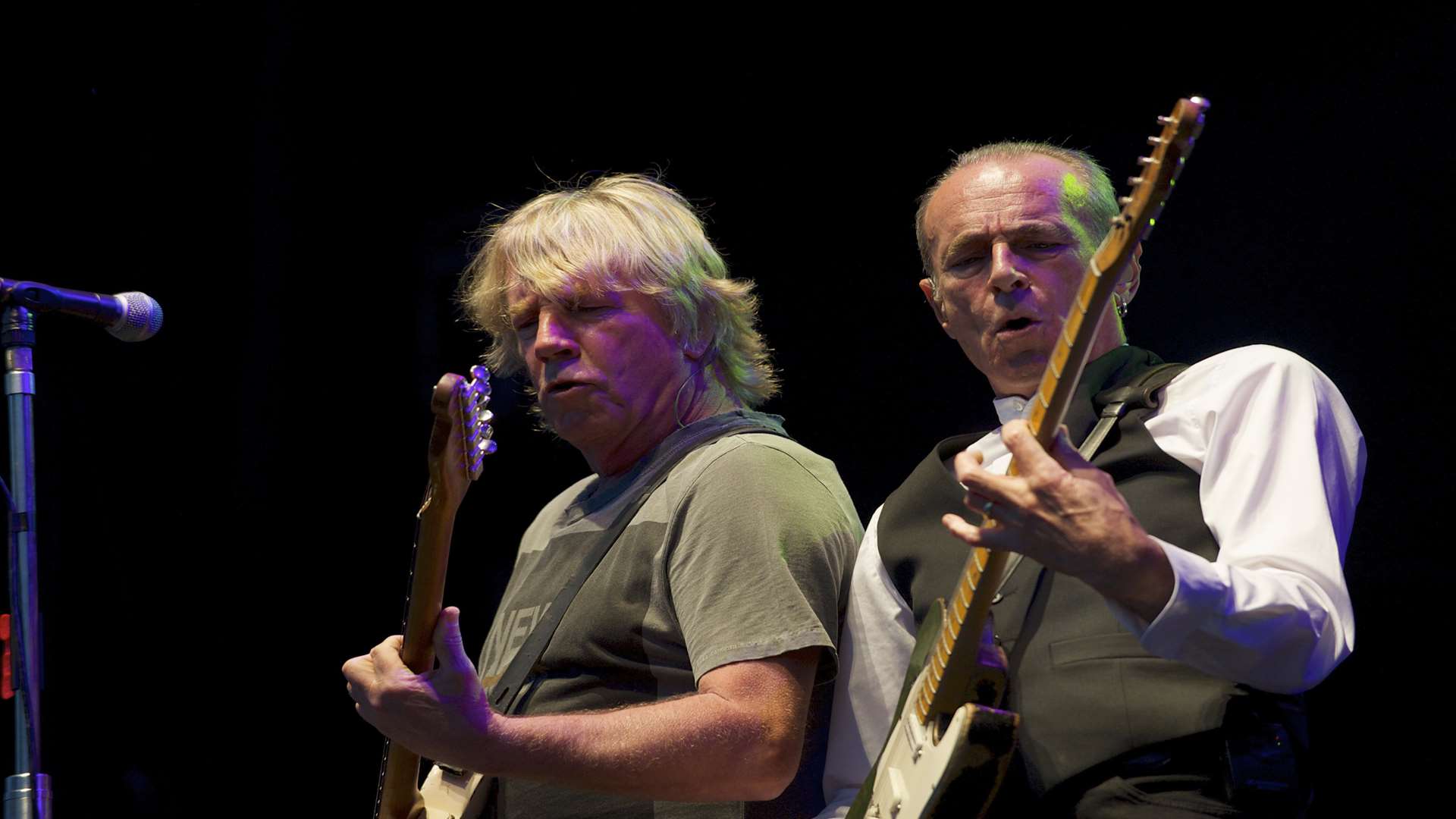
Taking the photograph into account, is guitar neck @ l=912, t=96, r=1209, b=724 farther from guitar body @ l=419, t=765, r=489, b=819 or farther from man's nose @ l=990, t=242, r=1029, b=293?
guitar body @ l=419, t=765, r=489, b=819

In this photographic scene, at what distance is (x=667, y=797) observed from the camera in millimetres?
1796

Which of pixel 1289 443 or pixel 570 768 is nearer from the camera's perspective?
pixel 1289 443

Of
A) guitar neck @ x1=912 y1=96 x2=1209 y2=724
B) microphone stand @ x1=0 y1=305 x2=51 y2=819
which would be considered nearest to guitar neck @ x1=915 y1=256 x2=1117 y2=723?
guitar neck @ x1=912 y1=96 x2=1209 y2=724

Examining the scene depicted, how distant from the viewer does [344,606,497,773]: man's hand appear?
170 cm

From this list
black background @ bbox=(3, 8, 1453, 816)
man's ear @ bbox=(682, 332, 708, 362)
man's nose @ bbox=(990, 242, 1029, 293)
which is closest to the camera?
man's nose @ bbox=(990, 242, 1029, 293)

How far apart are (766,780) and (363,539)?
230cm

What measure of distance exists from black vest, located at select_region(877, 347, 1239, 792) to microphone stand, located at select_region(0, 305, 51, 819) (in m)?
1.47

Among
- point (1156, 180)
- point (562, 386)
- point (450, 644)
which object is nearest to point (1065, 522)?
point (1156, 180)

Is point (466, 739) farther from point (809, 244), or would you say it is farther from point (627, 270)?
point (809, 244)

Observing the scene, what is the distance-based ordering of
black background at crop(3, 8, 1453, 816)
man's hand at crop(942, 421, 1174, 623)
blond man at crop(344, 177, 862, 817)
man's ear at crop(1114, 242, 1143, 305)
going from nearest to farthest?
1. man's hand at crop(942, 421, 1174, 623)
2. blond man at crop(344, 177, 862, 817)
3. man's ear at crop(1114, 242, 1143, 305)
4. black background at crop(3, 8, 1453, 816)

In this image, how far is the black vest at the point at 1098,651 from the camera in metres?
1.46

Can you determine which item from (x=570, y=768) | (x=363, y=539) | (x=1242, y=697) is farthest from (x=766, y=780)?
(x=363, y=539)

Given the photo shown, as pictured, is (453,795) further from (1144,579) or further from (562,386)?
(1144,579)

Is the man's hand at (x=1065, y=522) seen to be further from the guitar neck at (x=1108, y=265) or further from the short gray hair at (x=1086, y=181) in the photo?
the short gray hair at (x=1086, y=181)
